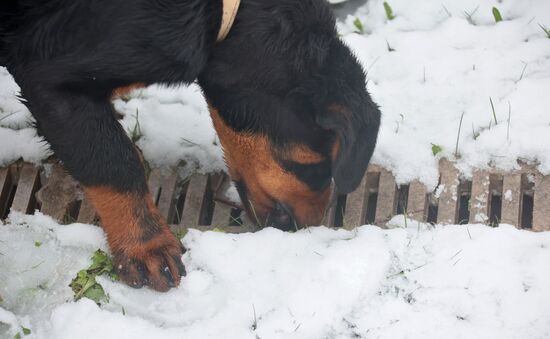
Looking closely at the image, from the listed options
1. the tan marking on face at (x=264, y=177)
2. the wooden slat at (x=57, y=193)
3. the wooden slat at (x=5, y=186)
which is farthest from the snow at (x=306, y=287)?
the wooden slat at (x=5, y=186)

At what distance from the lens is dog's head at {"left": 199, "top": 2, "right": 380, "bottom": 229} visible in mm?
2830

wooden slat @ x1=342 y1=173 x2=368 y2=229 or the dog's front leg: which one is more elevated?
the dog's front leg

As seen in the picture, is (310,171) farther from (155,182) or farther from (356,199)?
(155,182)

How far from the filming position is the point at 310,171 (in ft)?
9.80

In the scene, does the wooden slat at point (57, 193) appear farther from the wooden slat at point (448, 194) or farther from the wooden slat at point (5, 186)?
the wooden slat at point (448, 194)

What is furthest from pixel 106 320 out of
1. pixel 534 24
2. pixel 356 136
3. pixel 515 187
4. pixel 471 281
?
pixel 534 24

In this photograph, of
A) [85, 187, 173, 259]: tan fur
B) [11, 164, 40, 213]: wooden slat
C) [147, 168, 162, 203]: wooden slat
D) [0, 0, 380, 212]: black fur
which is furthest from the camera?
[147, 168, 162, 203]: wooden slat

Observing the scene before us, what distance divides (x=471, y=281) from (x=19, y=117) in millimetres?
2237

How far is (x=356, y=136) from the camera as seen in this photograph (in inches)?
112

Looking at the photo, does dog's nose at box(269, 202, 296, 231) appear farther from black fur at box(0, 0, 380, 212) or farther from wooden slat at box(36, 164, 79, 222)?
wooden slat at box(36, 164, 79, 222)

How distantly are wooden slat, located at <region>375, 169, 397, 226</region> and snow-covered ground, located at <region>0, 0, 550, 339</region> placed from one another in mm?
58

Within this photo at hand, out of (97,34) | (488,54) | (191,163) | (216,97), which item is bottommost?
(191,163)

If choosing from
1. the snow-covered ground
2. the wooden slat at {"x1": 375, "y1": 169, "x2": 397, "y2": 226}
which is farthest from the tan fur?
the wooden slat at {"x1": 375, "y1": 169, "x2": 397, "y2": 226}

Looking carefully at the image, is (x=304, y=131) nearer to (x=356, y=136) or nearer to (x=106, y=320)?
(x=356, y=136)
